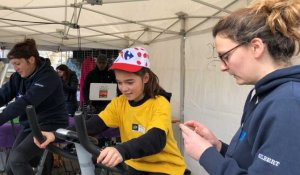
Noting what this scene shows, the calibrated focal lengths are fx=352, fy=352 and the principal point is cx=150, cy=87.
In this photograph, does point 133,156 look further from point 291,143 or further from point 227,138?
point 227,138

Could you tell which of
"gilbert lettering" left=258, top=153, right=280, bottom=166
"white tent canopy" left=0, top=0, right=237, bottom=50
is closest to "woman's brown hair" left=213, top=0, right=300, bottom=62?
"gilbert lettering" left=258, top=153, right=280, bottom=166

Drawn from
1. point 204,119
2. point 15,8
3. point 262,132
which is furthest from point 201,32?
point 262,132

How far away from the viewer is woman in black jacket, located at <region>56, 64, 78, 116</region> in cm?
661

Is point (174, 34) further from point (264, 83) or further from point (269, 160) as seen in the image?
point (269, 160)

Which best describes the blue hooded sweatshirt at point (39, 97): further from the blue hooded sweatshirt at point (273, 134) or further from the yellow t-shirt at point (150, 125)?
the blue hooded sweatshirt at point (273, 134)

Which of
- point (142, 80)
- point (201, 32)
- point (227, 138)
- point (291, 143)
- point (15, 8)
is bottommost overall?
point (227, 138)

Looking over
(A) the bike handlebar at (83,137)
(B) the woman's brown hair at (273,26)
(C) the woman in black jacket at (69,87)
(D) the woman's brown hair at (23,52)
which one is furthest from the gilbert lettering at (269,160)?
(C) the woman in black jacket at (69,87)

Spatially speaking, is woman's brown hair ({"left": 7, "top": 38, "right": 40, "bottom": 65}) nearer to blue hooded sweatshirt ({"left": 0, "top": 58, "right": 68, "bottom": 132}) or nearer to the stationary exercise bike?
blue hooded sweatshirt ({"left": 0, "top": 58, "right": 68, "bottom": 132})

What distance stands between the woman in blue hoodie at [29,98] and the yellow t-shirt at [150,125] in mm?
940

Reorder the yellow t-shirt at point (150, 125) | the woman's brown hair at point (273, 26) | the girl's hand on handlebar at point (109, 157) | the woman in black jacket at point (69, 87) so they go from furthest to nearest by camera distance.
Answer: the woman in black jacket at point (69, 87), the yellow t-shirt at point (150, 125), the girl's hand on handlebar at point (109, 157), the woman's brown hair at point (273, 26)

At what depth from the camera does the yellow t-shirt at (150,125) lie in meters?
1.97

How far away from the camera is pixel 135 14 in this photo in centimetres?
548

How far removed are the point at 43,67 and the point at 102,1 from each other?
1.31 metres

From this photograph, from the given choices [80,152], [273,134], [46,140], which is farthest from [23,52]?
[273,134]
